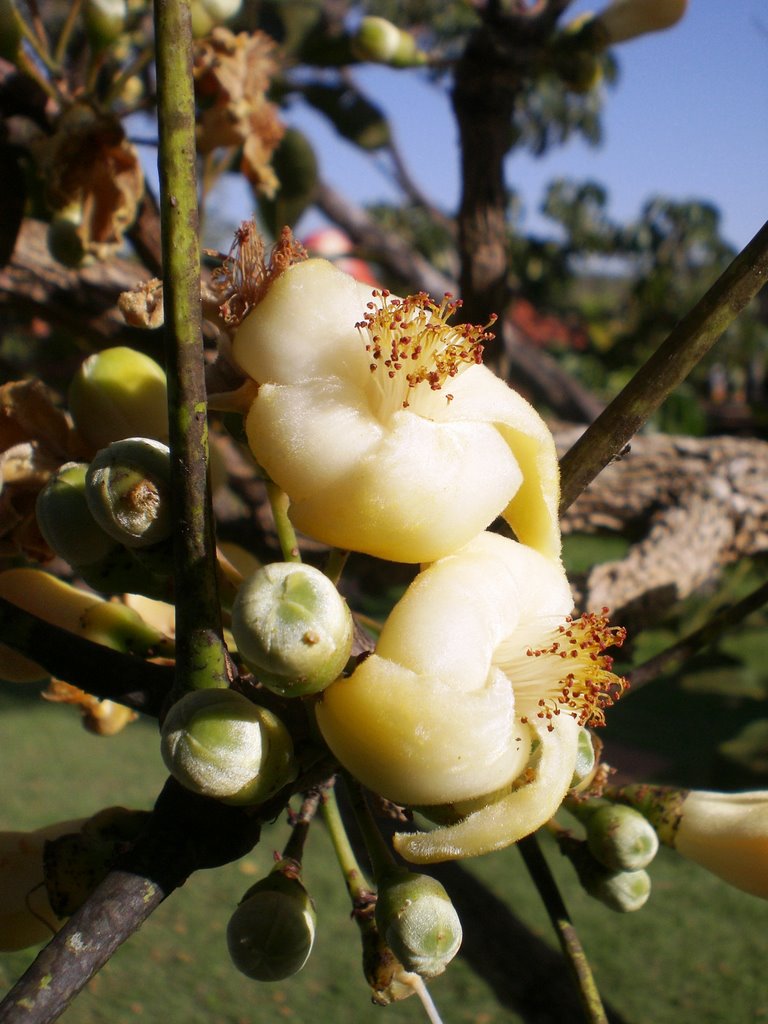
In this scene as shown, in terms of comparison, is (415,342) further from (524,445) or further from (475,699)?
(475,699)

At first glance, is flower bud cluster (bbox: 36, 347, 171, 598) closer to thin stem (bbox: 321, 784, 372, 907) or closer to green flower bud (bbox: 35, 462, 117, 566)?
green flower bud (bbox: 35, 462, 117, 566)

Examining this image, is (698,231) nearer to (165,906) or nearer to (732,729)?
(732,729)

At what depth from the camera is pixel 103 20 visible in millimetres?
1040

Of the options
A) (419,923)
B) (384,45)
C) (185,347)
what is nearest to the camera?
(185,347)

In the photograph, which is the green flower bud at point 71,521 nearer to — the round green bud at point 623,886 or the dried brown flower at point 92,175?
the round green bud at point 623,886

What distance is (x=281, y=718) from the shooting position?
51 cm

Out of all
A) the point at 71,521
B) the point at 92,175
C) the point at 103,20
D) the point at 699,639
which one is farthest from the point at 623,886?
the point at 103,20

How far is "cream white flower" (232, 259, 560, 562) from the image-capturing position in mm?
464

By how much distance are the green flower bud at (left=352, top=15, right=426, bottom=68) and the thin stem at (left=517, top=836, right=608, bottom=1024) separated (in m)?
1.12

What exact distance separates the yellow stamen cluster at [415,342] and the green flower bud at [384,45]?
3.16 ft

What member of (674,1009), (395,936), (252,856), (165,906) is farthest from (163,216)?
(252,856)

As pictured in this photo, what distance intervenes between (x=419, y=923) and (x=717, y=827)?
0.27 metres

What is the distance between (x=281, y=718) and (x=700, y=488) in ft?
3.48

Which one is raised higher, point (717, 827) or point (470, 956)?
point (717, 827)
